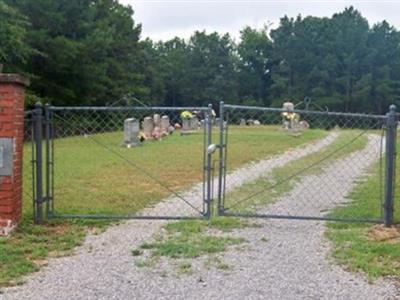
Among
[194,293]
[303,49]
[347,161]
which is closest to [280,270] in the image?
[194,293]

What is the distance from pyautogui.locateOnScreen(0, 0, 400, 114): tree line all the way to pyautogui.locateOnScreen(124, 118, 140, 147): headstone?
14255mm

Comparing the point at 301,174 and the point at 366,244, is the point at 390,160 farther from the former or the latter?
the point at 301,174

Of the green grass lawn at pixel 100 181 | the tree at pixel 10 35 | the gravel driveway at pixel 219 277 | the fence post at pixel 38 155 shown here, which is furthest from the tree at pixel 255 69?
the gravel driveway at pixel 219 277

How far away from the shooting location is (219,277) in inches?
205

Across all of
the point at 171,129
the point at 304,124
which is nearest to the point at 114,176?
the point at 171,129

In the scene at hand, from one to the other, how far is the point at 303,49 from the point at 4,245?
2580 inches

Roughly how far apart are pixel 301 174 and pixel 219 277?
331 inches

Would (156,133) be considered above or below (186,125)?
below

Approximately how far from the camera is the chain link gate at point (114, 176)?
24.8 ft

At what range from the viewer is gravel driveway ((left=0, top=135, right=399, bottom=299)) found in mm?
4758

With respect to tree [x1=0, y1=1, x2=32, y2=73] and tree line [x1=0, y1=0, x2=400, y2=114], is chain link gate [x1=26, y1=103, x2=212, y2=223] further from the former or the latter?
tree line [x1=0, y1=0, x2=400, y2=114]

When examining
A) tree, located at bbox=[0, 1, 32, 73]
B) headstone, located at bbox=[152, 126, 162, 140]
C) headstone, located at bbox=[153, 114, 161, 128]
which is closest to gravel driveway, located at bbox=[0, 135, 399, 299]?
tree, located at bbox=[0, 1, 32, 73]

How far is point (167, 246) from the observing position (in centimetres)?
623

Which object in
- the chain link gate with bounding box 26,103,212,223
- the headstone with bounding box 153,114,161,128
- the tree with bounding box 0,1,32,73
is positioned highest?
A: the tree with bounding box 0,1,32,73
